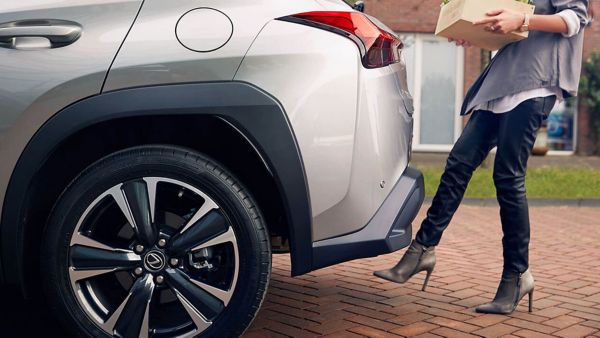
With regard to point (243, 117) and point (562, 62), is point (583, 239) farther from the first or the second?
point (243, 117)

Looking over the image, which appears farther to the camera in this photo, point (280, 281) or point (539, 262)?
point (539, 262)

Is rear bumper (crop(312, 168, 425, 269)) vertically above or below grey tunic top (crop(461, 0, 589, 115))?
below

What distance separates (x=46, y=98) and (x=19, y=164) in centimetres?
25

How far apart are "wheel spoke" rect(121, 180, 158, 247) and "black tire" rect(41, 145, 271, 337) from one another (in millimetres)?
31

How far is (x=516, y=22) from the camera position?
124 inches

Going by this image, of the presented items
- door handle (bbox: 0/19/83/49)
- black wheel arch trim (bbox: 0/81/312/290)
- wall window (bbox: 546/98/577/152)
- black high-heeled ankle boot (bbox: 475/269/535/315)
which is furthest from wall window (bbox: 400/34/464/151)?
door handle (bbox: 0/19/83/49)

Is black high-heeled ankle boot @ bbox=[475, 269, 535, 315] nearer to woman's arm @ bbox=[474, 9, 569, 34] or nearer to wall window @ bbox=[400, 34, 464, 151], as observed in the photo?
woman's arm @ bbox=[474, 9, 569, 34]

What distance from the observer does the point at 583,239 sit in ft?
19.8

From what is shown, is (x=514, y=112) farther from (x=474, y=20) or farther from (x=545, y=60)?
(x=474, y=20)

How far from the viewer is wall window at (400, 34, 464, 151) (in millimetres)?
17828

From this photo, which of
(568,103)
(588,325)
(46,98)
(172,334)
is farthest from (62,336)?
(568,103)

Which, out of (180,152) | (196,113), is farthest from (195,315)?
(196,113)

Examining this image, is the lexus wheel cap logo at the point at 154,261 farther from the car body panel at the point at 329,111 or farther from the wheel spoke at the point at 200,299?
the car body panel at the point at 329,111

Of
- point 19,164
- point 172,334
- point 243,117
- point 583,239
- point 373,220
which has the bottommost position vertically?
point 583,239
